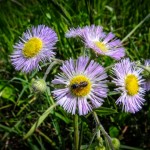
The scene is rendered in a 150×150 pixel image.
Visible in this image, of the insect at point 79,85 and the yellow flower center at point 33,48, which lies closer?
the insect at point 79,85

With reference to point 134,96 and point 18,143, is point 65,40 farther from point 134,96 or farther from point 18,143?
point 134,96

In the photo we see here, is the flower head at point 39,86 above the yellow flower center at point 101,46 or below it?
below

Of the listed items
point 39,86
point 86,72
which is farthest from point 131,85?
point 39,86

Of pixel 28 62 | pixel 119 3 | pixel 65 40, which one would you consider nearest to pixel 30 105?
pixel 65 40

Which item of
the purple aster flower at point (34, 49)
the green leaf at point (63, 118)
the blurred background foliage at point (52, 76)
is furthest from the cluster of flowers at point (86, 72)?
the green leaf at point (63, 118)

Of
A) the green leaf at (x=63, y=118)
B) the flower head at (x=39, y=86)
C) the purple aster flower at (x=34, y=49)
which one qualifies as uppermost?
the purple aster flower at (x=34, y=49)

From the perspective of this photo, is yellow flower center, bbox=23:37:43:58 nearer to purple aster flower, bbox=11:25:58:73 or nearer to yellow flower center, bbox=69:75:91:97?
purple aster flower, bbox=11:25:58:73

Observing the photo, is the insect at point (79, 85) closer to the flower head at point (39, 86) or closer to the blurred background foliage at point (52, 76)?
the flower head at point (39, 86)
